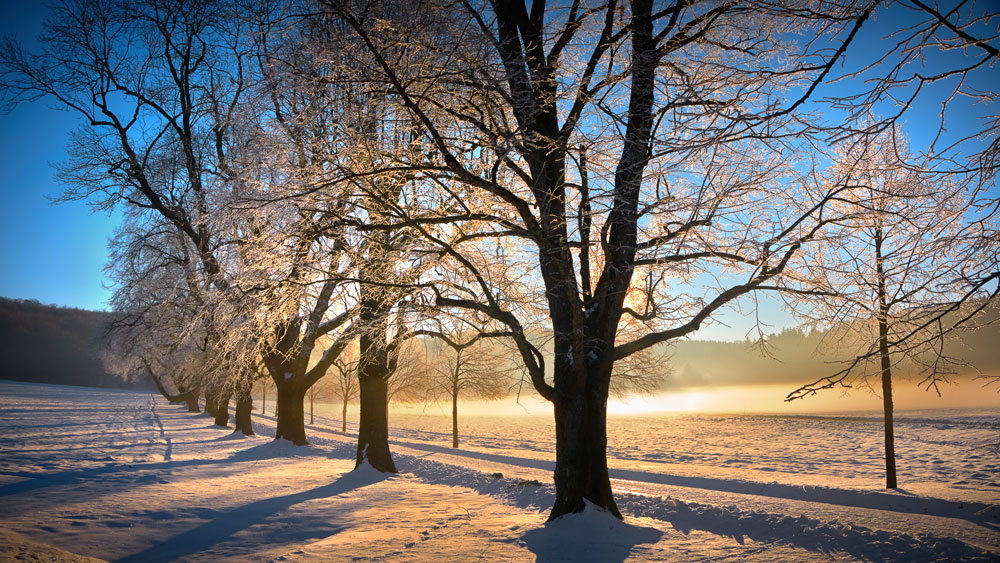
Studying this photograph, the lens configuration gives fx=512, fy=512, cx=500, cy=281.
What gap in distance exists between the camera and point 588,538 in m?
6.12

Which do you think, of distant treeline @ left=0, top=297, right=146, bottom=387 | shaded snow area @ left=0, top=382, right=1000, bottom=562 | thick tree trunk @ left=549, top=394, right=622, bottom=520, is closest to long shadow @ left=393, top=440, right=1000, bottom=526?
shaded snow area @ left=0, top=382, right=1000, bottom=562

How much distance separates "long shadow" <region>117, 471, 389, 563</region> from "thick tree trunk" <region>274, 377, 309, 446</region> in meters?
6.72

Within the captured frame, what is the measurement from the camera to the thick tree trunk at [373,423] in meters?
12.1

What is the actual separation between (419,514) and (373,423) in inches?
174

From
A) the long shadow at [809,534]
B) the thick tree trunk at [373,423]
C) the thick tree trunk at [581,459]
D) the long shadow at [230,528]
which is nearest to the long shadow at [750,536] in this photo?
the long shadow at [809,534]

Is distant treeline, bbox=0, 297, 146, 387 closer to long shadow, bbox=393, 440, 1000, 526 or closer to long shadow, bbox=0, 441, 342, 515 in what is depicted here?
long shadow, bbox=0, 441, 342, 515

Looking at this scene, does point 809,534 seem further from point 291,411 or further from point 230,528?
point 291,411

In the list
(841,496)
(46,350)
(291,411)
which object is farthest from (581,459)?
(46,350)

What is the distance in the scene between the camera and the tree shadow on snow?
5.64m

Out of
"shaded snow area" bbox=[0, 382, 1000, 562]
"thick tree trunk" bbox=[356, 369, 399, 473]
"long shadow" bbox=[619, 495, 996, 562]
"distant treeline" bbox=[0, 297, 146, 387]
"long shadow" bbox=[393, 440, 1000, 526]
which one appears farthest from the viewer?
"distant treeline" bbox=[0, 297, 146, 387]

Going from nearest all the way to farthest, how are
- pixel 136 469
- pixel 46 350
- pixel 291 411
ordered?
pixel 136 469
pixel 291 411
pixel 46 350

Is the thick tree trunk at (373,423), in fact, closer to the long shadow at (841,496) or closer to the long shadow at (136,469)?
the long shadow at (136,469)

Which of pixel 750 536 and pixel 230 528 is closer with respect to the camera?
pixel 750 536

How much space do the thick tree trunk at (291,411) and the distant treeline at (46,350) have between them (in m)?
91.8
